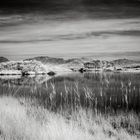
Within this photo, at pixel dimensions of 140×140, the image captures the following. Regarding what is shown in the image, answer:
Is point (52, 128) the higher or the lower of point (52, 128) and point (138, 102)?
the higher

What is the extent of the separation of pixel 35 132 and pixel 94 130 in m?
1.91

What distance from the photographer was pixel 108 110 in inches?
388

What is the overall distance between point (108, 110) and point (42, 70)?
60.2m

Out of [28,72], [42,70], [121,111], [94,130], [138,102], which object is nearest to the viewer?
[94,130]

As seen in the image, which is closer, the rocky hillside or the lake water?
the lake water

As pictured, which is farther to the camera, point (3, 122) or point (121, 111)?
point (121, 111)

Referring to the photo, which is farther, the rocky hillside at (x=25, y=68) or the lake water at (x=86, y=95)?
the rocky hillside at (x=25, y=68)

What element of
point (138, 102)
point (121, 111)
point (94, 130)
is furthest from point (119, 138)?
point (138, 102)

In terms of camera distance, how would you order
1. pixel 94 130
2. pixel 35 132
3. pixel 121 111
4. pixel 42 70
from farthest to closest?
pixel 42 70, pixel 121 111, pixel 94 130, pixel 35 132

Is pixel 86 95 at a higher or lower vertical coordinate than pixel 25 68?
higher

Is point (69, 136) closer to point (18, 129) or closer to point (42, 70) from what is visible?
point (18, 129)

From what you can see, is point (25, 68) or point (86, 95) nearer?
point (86, 95)

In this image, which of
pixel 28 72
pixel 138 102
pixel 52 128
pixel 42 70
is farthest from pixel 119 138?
pixel 42 70

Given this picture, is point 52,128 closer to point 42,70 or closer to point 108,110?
point 108,110
